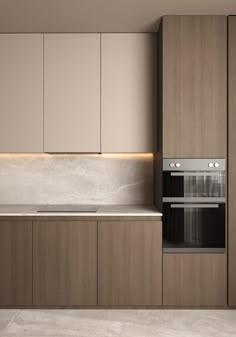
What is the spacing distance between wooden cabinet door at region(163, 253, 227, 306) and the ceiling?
1.94m

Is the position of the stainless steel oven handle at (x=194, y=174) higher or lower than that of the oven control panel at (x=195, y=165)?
lower

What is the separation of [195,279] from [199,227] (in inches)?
16.5

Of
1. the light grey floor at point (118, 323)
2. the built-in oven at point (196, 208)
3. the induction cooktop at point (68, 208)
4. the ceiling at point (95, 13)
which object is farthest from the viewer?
the induction cooktop at point (68, 208)

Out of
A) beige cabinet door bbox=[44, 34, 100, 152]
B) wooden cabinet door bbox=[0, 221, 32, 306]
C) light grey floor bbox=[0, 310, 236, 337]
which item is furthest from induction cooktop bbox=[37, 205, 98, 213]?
light grey floor bbox=[0, 310, 236, 337]

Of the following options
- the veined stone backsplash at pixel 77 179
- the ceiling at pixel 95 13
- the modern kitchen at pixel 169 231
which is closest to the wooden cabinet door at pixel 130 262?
the modern kitchen at pixel 169 231

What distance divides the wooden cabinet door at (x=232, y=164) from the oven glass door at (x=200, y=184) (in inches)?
3.2

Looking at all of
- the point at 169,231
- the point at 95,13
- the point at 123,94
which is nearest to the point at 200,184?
the point at 169,231

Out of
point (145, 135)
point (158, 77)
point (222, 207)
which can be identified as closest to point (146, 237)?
point (222, 207)

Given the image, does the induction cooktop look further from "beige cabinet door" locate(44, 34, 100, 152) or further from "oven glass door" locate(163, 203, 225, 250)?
"oven glass door" locate(163, 203, 225, 250)

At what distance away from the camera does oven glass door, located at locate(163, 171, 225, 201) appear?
3240 millimetres

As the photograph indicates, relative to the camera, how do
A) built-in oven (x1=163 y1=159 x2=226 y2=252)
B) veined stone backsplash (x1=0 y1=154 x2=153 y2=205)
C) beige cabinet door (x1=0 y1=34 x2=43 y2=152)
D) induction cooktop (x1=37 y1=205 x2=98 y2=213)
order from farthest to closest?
veined stone backsplash (x1=0 y1=154 x2=153 y2=205)
beige cabinet door (x1=0 y1=34 x2=43 y2=152)
induction cooktop (x1=37 y1=205 x2=98 y2=213)
built-in oven (x1=163 y1=159 x2=226 y2=252)

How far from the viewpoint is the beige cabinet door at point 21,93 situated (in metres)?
3.61

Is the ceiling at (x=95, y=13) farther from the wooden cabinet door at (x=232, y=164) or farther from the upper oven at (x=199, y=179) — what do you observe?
the upper oven at (x=199, y=179)

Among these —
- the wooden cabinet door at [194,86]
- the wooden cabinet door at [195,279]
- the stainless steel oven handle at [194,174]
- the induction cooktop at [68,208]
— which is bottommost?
the wooden cabinet door at [195,279]
